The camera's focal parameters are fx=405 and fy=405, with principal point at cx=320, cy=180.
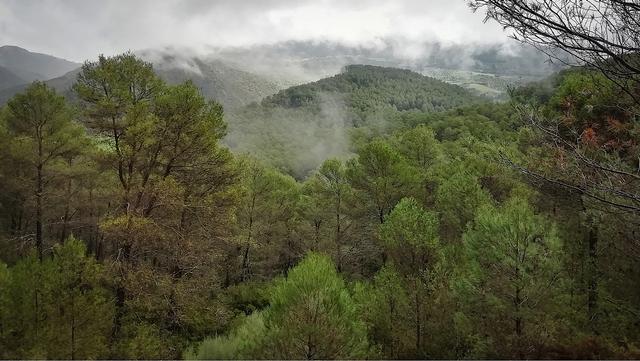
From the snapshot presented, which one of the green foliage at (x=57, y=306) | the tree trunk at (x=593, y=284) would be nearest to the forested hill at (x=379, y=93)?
the tree trunk at (x=593, y=284)

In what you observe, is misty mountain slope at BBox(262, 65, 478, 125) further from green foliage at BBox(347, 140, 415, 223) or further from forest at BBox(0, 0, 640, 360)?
forest at BBox(0, 0, 640, 360)

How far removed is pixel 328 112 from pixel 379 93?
35.6 metres

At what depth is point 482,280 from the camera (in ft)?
39.5

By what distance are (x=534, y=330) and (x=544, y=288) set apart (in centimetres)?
122

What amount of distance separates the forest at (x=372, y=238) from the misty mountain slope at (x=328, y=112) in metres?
67.8

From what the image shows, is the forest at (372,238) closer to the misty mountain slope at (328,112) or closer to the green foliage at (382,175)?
the green foliage at (382,175)

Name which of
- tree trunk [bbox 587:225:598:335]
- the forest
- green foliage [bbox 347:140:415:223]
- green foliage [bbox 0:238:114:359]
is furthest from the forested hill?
green foliage [bbox 0:238:114:359]

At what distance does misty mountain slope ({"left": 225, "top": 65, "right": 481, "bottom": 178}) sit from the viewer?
4163 inches

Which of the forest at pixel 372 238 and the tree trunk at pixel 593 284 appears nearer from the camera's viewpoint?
the forest at pixel 372 238

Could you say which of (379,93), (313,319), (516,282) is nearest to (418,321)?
(516,282)

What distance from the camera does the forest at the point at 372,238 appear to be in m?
5.56

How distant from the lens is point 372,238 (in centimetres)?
2331

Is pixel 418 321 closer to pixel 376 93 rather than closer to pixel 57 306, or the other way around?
pixel 57 306

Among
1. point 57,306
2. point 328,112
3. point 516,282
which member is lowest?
point 57,306
